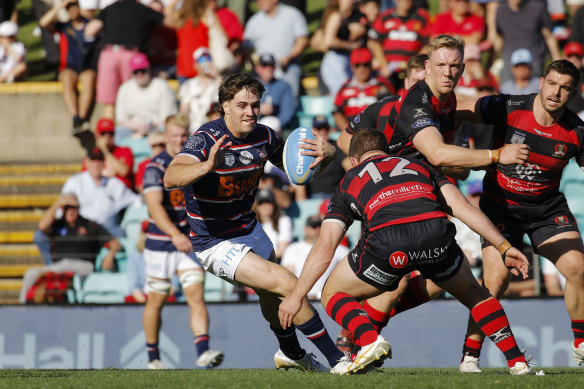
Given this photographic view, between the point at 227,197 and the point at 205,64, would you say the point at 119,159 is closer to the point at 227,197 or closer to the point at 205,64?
the point at 205,64

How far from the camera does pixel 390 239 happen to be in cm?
671

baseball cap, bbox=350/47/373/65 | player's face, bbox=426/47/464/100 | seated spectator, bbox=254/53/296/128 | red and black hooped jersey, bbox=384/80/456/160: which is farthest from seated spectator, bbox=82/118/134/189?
player's face, bbox=426/47/464/100

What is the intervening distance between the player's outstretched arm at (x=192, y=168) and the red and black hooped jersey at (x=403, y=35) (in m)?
7.66

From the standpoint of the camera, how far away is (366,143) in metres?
7.17

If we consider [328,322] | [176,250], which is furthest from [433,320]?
[176,250]

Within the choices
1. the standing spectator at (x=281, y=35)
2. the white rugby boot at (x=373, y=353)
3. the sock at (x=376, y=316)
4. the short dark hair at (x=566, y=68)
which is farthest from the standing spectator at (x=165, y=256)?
the standing spectator at (x=281, y=35)

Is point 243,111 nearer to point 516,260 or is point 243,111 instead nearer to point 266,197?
point 516,260

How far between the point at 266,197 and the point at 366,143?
17.4ft

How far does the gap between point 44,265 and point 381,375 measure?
24.2 feet

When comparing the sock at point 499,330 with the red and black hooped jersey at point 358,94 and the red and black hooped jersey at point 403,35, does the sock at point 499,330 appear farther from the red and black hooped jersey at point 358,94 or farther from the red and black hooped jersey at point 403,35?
the red and black hooped jersey at point 403,35

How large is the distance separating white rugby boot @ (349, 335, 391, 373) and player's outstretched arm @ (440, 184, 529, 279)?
1.07 m

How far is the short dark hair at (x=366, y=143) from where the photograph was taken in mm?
7160

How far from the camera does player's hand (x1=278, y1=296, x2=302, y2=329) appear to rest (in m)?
6.81

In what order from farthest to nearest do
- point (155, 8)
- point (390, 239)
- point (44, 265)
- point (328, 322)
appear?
point (155, 8) → point (44, 265) → point (328, 322) → point (390, 239)
